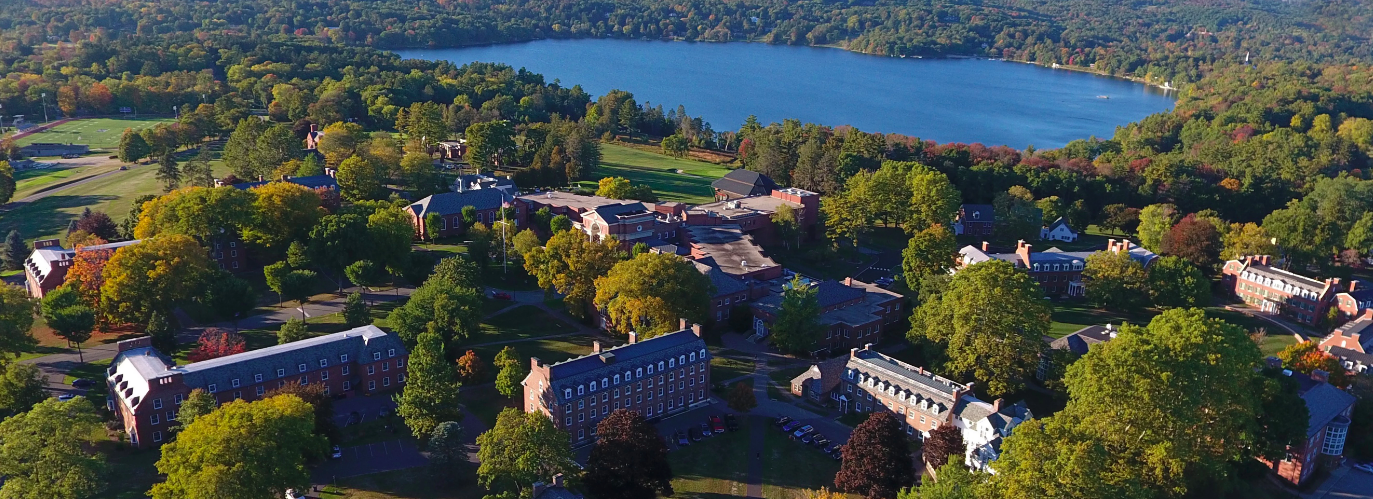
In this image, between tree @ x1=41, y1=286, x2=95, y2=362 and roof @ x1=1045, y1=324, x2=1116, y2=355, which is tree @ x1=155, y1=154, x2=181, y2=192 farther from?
roof @ x1=1045, y1=324, x2=1116, y2=355

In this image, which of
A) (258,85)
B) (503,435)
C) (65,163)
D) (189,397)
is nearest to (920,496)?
(503,435)

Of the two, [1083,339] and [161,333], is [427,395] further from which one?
[1083,339]

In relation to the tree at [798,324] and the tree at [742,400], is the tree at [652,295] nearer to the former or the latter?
the tree at [798,324]

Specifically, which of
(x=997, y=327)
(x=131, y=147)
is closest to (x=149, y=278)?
(x=997, y=327)

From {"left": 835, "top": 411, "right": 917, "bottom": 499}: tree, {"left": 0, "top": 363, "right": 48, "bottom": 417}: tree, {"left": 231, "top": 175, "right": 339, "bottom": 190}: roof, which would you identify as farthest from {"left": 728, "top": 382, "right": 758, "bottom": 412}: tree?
{"left": 231, "top": 175, "right": 339, "bottom": 190}: roof

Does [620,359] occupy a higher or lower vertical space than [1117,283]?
higher

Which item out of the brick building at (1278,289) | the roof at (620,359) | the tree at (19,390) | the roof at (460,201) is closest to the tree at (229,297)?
the tree at (19,390)
